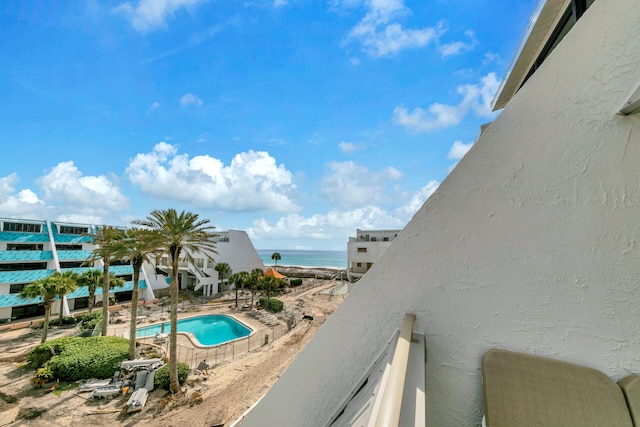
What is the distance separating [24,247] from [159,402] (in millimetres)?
28412

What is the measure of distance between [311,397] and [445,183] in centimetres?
227

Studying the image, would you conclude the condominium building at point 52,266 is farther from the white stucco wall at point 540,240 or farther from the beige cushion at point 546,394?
the beige cushion at point 546,394

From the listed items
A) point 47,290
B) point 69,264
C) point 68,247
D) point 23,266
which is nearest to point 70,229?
point 68,247

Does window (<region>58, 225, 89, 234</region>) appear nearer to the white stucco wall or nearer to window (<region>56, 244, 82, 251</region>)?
window (<region>56, 244, 82, 251</region>)

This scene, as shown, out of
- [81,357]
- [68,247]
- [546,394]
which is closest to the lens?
[546,394]

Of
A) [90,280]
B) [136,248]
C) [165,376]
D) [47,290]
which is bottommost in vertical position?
[165,376]

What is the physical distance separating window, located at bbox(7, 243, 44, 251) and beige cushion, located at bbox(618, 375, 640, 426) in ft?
131

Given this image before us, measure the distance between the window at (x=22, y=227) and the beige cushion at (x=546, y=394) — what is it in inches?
1589

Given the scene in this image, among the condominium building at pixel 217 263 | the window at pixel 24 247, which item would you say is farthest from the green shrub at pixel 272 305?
the window at pixel 24 247

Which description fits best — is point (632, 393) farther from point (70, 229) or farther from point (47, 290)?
point (70, 229)

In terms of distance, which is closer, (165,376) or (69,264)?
(165,376)

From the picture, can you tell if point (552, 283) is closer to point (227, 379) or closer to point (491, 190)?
point (491, 190)

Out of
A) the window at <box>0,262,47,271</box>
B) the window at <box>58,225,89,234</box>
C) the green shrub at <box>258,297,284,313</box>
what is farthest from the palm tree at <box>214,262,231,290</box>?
the window at <box>0,262,47,271</box>

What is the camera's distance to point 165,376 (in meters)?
11.8
